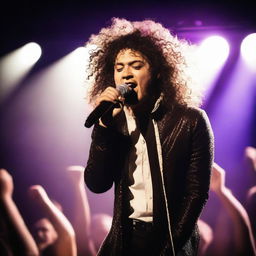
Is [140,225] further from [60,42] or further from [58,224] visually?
[60,42]

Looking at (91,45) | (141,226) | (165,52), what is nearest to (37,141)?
(91,45)

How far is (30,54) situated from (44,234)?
2.15 meters

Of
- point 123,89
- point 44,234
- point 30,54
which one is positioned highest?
point 30,54

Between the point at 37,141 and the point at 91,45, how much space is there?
2.03 m

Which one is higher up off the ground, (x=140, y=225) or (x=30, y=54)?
(x=30, y=54)

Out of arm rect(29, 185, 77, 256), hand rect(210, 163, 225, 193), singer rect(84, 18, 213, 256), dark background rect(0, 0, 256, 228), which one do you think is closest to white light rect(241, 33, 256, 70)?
dark background rect(0, 0, 256, 228)

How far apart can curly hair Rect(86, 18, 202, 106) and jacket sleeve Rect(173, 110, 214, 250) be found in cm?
36

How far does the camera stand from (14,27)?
4.12 metres

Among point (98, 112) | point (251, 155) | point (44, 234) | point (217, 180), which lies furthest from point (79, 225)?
point (98, 112)

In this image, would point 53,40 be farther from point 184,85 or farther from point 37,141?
point 184,85

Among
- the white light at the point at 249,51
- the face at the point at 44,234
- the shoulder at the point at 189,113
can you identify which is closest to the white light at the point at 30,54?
the face at the point at 44,234

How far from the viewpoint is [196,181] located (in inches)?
69.2

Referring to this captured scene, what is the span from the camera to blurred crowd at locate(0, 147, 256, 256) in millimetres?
3818

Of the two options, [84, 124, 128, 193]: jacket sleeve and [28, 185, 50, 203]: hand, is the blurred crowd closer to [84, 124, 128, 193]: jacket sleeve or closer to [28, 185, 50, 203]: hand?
[28, 185, 50, 203]: hand
